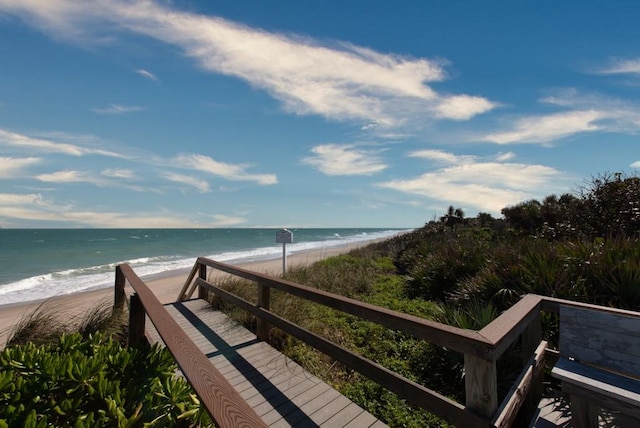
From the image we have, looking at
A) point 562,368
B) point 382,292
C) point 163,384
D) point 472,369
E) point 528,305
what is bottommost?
point 382,292

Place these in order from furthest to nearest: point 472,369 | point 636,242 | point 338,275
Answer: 1. point 338,275
2. point 636,242
3. point 472,369

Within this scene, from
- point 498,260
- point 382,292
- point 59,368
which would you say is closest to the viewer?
point 59,368

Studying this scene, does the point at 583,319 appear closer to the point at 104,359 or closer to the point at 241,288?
the point at 104,359

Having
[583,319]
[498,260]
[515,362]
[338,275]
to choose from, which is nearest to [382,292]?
[338,275]

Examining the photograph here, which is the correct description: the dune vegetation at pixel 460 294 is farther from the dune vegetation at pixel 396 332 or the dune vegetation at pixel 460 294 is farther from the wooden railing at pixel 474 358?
the wooden railing at pixel 474 358

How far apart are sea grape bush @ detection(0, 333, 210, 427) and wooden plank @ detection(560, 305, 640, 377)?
289cm

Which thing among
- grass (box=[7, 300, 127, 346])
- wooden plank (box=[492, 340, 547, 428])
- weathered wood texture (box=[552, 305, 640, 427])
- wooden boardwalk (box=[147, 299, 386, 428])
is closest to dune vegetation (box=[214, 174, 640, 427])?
wooden boardwalk (box=[147, 299, 386, 428])

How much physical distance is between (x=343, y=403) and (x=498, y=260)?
14.8ft

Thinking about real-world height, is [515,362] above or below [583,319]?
below

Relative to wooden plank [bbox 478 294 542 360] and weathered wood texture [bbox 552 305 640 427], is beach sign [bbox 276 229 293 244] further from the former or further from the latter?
weathered wood texture [bbox 552 305 640 427]

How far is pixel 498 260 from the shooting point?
632cm

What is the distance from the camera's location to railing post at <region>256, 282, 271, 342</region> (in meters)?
4.85

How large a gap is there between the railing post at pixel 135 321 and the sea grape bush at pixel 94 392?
51cm

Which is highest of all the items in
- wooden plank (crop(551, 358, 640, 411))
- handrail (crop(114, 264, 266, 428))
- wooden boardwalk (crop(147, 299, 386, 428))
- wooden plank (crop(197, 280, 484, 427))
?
handrail (crop(114, 264, 266, 428))
